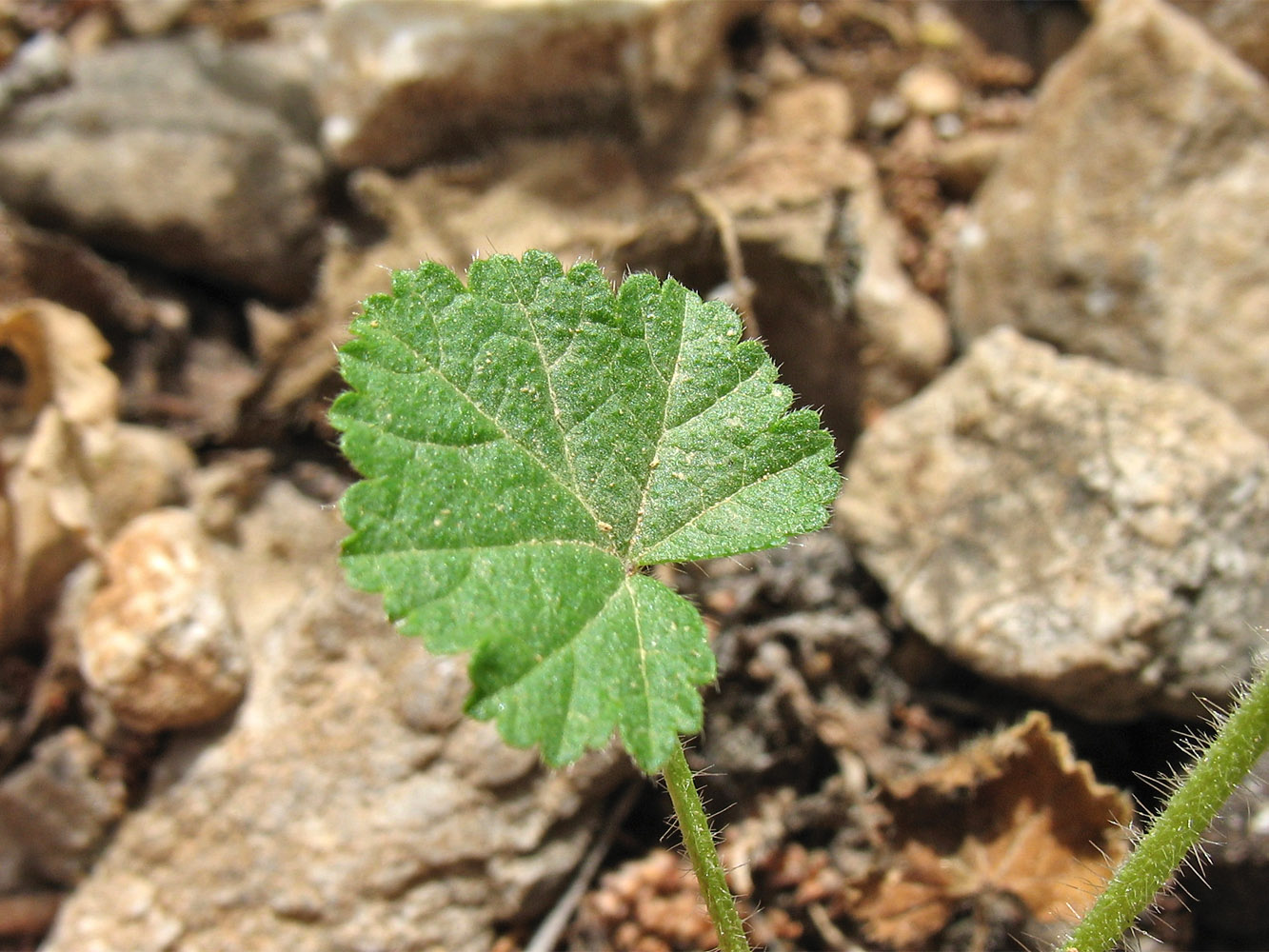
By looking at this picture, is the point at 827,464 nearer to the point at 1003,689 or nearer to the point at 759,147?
the point at 1003,689

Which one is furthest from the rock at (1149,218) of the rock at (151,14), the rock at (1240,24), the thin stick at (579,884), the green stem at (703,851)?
the rock at (151,14)

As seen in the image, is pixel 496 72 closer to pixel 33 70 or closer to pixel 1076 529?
pixel 33 70

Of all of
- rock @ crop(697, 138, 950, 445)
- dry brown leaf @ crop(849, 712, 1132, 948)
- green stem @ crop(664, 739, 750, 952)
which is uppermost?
rock @ crop(697, 138, 950, 445)

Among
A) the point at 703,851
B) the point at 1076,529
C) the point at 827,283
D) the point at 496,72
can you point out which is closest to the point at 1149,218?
the point at 827,283

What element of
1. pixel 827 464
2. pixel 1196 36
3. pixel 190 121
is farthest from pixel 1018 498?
pixel 190 121

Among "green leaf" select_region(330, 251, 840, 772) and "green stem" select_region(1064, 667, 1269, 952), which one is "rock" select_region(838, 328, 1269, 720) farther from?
"green leaf" select_region(330, 251, 840, 772)

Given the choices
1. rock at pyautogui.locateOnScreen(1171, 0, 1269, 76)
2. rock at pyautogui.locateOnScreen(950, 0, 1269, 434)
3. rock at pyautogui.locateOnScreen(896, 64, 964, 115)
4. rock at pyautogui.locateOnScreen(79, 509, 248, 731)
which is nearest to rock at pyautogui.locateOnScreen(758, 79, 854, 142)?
rock at pyautogui.locateOnScreen(896, 64, 964, 115)
